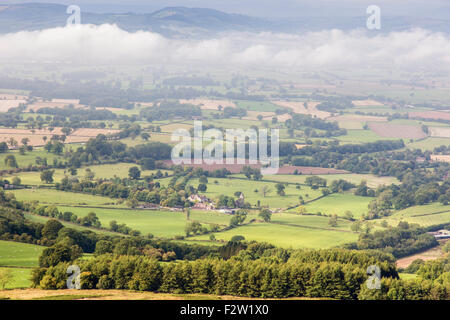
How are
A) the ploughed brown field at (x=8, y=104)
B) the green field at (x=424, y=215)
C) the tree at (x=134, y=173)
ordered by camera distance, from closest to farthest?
1. the green field at (x=424, y=215)
2. the tree at (x=134, y=173)
3. the ploughed brown field at (x=8, y=104)

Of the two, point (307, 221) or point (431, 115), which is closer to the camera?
point (307, 221)

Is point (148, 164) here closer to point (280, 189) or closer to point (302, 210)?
point (280, 189)

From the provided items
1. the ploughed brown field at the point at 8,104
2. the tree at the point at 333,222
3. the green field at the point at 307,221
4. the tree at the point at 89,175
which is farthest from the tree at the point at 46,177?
the ploughed brown field at the point at 8,104

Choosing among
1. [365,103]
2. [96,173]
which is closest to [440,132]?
[365,103]

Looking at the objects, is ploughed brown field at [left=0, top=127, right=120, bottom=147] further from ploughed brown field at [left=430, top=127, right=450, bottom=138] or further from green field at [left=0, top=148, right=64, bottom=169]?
ploughed brown field at [left=430, top=127, right=450, bottom=138]

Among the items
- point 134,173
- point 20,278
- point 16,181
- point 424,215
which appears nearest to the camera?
point 20,278

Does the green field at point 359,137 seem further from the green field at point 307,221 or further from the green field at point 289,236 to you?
the green field at point 289,236

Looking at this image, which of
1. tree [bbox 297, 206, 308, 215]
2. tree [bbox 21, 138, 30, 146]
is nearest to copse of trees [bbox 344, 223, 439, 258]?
tree [bbox 297, 206, 308, 215]
